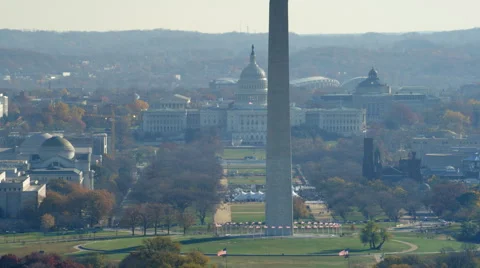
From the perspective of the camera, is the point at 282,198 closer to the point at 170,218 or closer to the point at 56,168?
the point at 170,218

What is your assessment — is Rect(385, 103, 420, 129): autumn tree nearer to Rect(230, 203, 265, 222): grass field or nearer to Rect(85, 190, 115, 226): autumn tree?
Rect(230, 203, 265, 222): grass field

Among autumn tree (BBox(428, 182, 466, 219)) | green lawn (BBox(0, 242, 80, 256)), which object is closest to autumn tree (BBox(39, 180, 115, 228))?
green lawn (BBox(0, 242, 80, 256))

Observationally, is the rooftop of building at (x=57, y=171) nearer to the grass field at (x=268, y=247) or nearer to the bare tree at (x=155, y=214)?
the bare tree at (x=155, y=214)

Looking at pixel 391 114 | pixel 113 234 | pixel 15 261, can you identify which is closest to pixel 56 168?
pixel 113 234

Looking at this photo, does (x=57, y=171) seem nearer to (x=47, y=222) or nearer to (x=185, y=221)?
(x=47, y=222)

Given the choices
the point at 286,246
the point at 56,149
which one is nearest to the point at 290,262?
the point at 286,246

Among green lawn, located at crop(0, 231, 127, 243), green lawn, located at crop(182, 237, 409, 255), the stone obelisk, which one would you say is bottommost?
green lawn, located at crop(0, 231, 127, 243)

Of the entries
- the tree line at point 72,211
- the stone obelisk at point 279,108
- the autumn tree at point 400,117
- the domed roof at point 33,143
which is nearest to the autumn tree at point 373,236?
the stone obelisk at point 279,108
